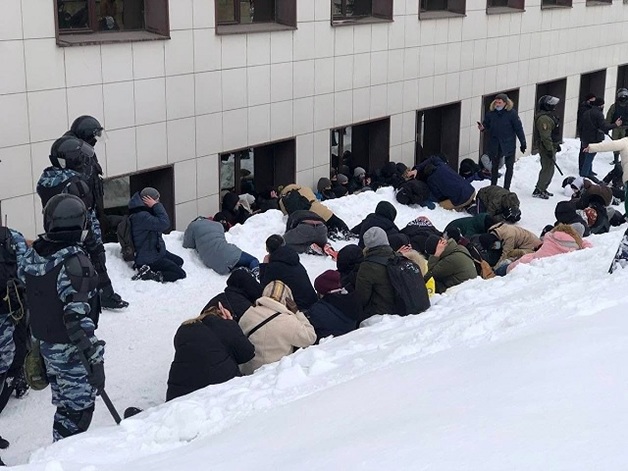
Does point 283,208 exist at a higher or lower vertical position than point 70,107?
lower

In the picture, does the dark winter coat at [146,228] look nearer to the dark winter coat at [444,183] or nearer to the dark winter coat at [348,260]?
the dark winter coat at [348,260]

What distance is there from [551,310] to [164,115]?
21.5 feet

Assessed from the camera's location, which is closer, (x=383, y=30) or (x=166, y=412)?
(x=166, y=412)

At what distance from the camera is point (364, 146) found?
16750 mm

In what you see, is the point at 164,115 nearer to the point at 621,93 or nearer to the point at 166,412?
the point at 166,412

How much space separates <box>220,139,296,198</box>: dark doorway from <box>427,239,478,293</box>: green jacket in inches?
212

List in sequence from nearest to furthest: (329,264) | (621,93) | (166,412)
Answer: (166,412) → (329,264) → (621,93)

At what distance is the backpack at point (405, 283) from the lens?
→ 7.87 metres

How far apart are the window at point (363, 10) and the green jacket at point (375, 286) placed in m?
8.00

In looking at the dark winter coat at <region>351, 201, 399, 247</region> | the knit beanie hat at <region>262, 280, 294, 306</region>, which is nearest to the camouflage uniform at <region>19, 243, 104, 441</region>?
the knit beanie hat at <region>262, 280, 294, 306</region>

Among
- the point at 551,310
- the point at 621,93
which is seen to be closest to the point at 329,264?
the point at 551,310

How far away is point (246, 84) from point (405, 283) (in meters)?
5.94

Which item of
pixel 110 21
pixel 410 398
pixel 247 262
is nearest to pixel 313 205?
pixel 247 262

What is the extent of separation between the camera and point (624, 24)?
25.5 meters
